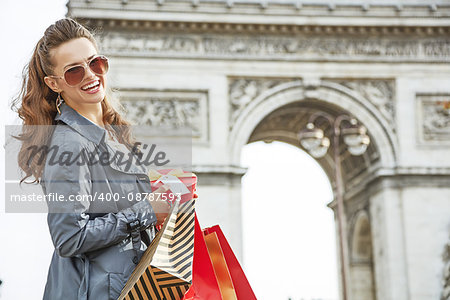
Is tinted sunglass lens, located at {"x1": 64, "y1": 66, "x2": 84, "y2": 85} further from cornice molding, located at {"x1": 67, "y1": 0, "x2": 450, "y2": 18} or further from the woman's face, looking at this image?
cornice molding, located at {"x1": 67, "y1": 0, "x2": 450, "y2": 18}

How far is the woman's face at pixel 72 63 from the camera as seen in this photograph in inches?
90.9

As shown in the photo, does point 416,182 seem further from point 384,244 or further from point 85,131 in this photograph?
point 85,131

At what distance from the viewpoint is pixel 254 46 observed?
65.9 ft

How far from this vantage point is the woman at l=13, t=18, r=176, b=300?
2.09 m

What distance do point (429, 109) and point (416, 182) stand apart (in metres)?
1.98

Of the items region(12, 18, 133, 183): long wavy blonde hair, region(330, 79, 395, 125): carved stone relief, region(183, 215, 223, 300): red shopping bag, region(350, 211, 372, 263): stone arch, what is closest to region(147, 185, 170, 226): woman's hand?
region(183, 215, 223, 300): red shopping bag

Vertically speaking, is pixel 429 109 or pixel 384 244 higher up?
pixel 429 109

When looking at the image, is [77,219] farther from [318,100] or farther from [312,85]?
[318,100]

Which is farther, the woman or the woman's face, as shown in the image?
the woman's face

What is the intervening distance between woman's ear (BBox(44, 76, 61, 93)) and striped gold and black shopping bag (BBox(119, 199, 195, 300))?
0.53 metres

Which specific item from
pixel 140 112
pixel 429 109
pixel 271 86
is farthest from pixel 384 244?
pixel 140 112

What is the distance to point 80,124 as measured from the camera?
231cm

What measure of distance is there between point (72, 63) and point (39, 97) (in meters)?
0.16

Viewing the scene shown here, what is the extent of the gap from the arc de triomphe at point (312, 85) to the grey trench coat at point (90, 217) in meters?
16.8
